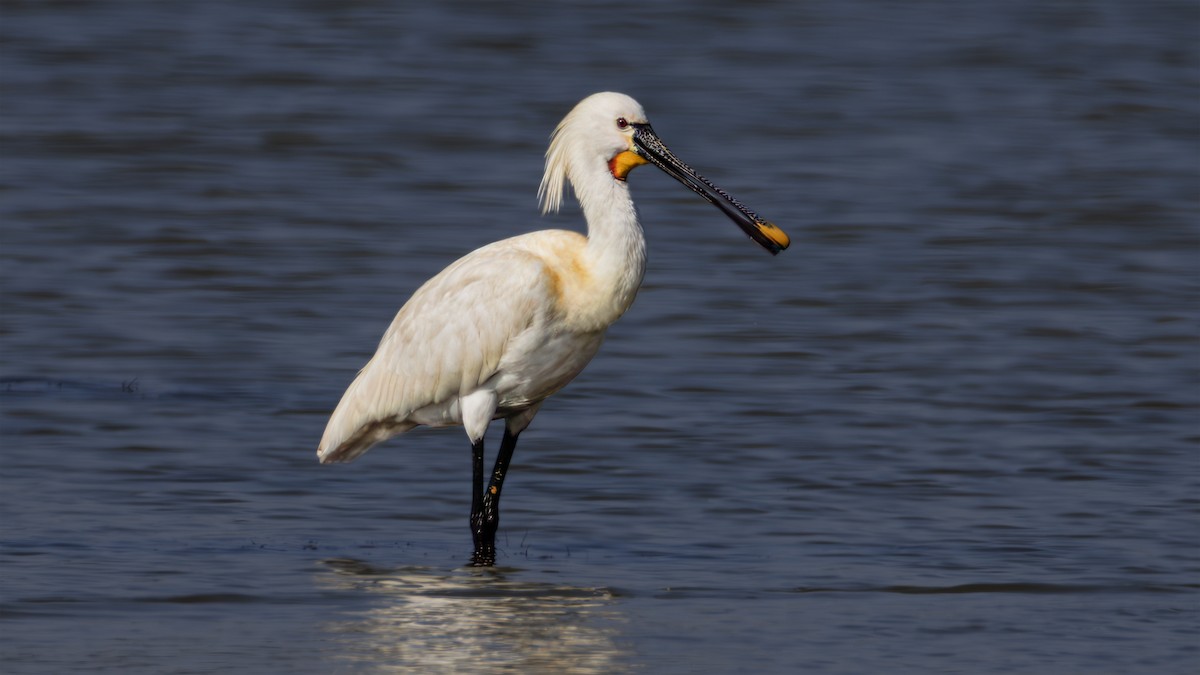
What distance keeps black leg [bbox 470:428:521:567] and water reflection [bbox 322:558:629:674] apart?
24 cm

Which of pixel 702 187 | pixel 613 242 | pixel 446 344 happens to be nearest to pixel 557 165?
pixel 613 242

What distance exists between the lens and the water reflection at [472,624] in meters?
7.12

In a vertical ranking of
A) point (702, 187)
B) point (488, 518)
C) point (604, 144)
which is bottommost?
point (488, 518)

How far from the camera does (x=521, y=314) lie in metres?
Answer: 8.74

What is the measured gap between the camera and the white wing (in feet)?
28.8

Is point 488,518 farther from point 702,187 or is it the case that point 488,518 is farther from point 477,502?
point 702,187

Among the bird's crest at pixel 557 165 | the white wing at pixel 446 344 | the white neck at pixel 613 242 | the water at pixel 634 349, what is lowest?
the water at pixel 634 349

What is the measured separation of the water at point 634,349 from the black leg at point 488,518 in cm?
9

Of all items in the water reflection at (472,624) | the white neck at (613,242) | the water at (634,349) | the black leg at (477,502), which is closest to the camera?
the water reflection at (472,624)

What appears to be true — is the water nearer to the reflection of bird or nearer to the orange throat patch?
the reflection of bird

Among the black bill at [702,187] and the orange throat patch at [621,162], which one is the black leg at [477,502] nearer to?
the orange throat patch at [621,162]

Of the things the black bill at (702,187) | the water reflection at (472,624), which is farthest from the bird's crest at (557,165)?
the water reflection at (472,624)

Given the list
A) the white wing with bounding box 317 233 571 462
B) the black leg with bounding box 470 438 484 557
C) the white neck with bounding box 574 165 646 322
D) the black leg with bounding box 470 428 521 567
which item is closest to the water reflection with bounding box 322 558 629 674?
the black leg with bounding box 470 428 521 567

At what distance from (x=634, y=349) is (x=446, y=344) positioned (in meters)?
3.71
